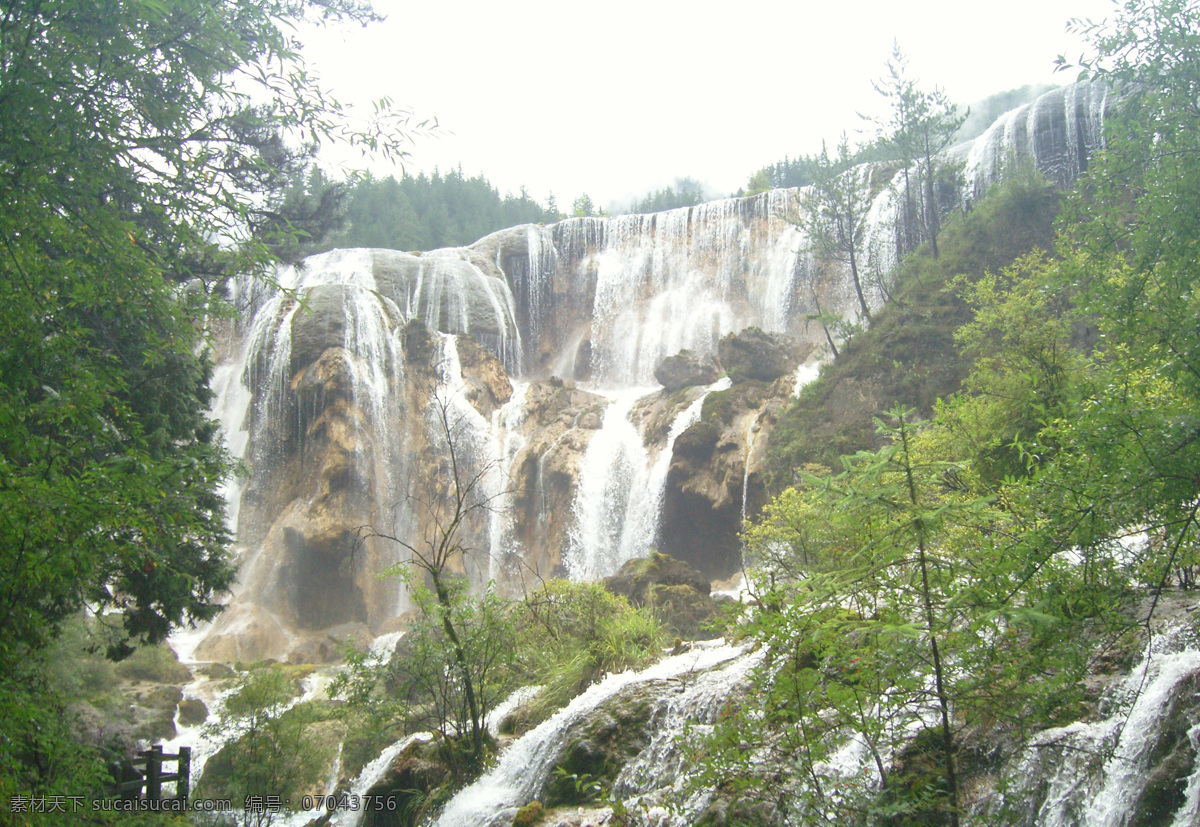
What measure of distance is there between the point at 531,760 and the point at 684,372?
23.1 meters

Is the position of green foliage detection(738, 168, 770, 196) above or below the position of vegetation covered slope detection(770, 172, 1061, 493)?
above

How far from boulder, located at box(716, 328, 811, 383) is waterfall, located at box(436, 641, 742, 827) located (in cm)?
1907

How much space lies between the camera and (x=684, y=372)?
99.9 feet

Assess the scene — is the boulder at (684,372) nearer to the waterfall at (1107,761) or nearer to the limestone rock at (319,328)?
the limestone rock at (319,328)

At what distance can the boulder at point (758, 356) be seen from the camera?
27938mm

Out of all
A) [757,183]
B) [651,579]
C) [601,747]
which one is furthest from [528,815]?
[757,183]

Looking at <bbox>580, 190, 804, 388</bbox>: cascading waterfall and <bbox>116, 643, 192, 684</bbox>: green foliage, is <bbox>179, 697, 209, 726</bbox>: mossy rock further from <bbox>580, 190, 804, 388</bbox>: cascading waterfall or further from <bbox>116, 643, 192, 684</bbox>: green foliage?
<bbox>580, 190, 804, 388</bbox>: cascading waterfall

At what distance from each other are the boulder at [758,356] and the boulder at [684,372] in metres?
1.46

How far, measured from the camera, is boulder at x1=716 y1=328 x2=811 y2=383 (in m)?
27.9

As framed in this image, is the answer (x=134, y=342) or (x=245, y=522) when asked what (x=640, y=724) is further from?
(x=245, y=522)

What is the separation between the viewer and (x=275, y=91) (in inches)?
203

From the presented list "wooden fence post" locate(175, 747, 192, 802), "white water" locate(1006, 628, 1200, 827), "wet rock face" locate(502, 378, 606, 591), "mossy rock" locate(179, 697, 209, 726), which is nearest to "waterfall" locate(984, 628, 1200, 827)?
"white water" locate(1006, 628, 1200, 827)

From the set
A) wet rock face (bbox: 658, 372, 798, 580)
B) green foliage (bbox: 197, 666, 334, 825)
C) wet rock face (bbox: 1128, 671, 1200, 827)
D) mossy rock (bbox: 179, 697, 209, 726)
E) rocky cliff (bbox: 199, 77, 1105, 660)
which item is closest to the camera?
wet rock face (bbox: 1128, 671, 1200, 827)

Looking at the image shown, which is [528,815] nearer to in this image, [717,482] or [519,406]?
[717,482]
